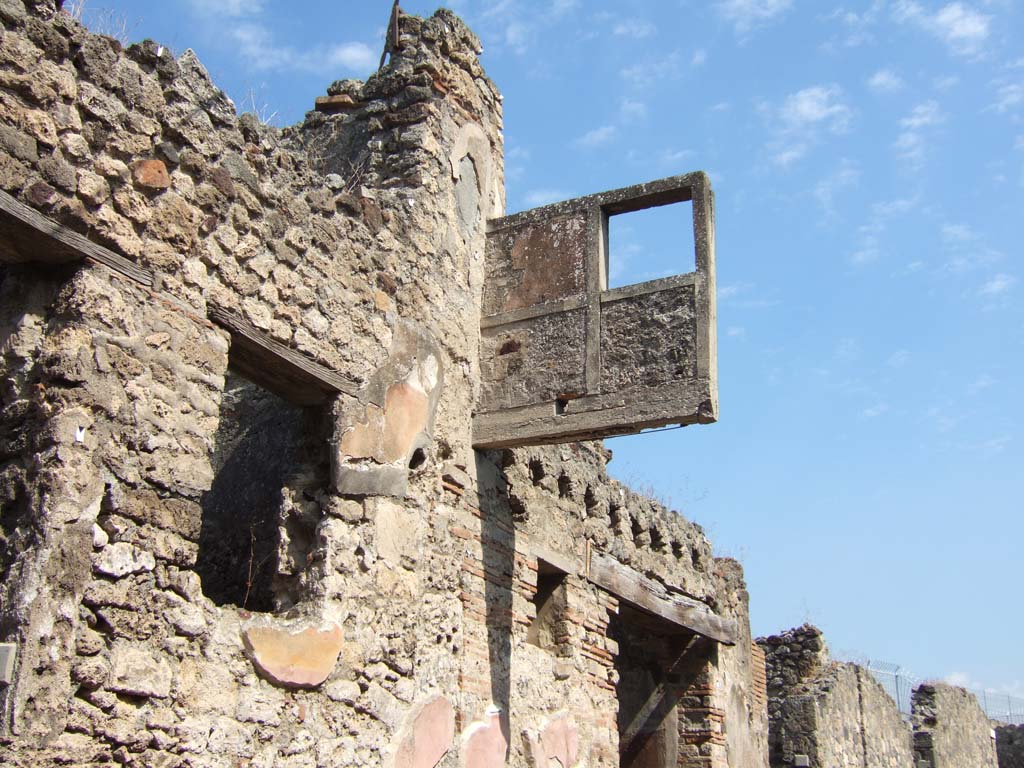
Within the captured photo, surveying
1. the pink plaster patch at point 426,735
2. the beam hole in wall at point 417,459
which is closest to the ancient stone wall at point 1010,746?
the pink plaster patch at point 426,735

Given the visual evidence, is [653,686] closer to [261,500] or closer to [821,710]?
[261,500]

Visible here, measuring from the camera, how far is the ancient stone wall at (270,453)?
4094mm

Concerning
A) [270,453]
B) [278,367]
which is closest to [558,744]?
[270,453]

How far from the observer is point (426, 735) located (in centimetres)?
548

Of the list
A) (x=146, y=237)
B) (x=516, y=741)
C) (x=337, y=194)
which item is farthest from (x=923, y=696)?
(x=146, y=237)

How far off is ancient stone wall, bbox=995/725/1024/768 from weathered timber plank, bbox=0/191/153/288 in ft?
65.1

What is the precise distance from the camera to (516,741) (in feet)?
20.7

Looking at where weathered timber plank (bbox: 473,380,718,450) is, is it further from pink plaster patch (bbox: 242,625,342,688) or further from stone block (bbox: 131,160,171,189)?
stone block (bbox: 131,160,171,189)

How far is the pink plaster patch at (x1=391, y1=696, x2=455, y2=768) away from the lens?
17.5ft

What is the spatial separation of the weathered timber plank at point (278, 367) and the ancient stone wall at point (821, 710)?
946 centimetres

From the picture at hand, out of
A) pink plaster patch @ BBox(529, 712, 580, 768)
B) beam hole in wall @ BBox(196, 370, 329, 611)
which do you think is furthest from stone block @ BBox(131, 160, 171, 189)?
pink plaster patch @ BBox(529, 712, 580, 768)

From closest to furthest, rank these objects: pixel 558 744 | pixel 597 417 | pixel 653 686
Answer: pixel 597 417
pixel 558 744
pixel 653 686

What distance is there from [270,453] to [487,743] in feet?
5.92

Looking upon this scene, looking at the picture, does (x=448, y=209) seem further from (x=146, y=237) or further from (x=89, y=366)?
(x=89, y=366)
